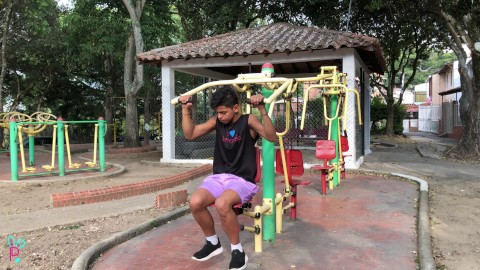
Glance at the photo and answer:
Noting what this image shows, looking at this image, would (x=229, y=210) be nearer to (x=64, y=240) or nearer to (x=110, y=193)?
(x=64, y=240)

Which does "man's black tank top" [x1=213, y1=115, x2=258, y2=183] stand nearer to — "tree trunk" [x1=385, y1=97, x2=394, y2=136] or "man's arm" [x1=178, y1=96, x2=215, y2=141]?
"man's arm" [x1=178, y1=96, x2=215, y2=141]

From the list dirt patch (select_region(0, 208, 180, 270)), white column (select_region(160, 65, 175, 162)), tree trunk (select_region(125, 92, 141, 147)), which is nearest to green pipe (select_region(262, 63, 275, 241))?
dirt patch (select_region(0, 208, 180, 270))

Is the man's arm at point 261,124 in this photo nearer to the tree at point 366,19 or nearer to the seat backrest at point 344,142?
the seat backrest at point 344,142

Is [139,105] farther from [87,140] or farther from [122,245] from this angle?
[122,245]

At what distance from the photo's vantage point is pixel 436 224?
5.27 metres

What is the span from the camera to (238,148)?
3.70 meters

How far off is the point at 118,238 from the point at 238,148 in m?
1.80

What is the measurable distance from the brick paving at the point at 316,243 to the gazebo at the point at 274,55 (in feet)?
11.8

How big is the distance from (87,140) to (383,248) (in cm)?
2697

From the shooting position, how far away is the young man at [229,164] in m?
3.49

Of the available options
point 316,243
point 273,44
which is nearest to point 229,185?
point 316,243

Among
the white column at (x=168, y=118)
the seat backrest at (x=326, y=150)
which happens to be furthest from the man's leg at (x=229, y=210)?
the white column at (x=168, y=118)

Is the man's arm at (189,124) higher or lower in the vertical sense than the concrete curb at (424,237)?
higher

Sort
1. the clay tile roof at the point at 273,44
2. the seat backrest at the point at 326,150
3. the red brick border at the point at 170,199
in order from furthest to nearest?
the clay tile roof at the point at 273,44, the seat backrest at the point at 326,150, the red brick border at the point at 170,199
